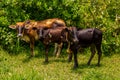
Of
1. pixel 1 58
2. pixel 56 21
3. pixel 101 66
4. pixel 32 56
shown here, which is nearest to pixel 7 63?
pixel 1 58

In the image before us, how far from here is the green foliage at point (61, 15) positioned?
15906mm

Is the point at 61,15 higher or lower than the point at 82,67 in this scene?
higher

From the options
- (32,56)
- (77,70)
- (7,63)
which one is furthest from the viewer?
(32,56)

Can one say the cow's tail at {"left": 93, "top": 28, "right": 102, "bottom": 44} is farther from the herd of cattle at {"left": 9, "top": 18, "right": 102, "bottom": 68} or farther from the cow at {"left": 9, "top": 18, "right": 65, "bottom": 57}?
the cow at {"left": 9, "top": 18, "right": 65, "bottom": 57}

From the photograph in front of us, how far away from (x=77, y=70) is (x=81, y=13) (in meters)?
3.84

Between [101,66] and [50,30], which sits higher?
[50,30]

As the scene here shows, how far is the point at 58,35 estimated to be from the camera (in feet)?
48.0

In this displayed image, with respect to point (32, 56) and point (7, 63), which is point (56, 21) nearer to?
point (32, 56)

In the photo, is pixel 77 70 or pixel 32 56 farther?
pixel 32 56

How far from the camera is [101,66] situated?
1415 cm

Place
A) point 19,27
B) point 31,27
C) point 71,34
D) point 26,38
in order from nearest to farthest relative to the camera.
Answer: point 71,34
point 19,27
point 31,27
point 26,38

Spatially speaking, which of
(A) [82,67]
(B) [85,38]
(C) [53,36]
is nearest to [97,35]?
(B) [85,38]

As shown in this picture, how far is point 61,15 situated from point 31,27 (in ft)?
6.44

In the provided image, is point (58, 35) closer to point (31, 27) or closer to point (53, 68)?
point (31, 27)
